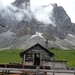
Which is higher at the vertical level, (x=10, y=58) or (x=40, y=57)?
(x=10, y=58)

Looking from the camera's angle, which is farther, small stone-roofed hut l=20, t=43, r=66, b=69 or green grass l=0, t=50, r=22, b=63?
green grass l=0, t=50, r=22, b=63

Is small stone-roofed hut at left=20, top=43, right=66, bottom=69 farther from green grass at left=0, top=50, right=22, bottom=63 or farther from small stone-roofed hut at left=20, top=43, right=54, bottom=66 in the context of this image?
green grass at left=0, top=50, right=22, bottom=63

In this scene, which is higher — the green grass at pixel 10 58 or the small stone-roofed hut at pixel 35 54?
the green grass at pixel 10 58

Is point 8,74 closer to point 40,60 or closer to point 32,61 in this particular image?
point 40,60

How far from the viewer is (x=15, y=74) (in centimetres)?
1956

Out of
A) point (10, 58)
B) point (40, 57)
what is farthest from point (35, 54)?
point (10, 58)

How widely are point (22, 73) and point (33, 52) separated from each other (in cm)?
1314

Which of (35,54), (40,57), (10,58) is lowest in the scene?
(40,57)

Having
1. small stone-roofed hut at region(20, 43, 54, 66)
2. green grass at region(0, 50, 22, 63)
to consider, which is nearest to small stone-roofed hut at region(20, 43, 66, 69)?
small stone-roofed hut at region(20, 43, 54, 66)

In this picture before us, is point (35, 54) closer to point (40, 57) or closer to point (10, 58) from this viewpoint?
point (40, 57)

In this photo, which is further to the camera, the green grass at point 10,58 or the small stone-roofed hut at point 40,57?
the green grass at point 10,58

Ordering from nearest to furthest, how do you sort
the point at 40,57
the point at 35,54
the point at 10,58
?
the point at 40,57 → the point at 35,54 → the point at 10,58

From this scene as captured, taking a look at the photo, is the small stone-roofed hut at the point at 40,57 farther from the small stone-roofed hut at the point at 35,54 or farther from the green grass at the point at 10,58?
the green grass at the point at 10,58

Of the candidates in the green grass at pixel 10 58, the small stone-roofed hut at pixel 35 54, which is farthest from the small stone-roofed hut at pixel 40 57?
the green grass at pixel 10 58
